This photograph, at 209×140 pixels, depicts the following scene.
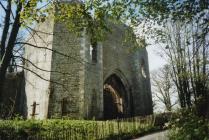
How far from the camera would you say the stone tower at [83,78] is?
54.1 ft

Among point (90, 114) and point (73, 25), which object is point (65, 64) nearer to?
point (90, 114)

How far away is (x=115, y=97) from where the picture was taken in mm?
22953

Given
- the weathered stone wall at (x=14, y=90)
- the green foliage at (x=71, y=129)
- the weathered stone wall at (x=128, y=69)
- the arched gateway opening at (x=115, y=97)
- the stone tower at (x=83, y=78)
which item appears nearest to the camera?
the green foliage at (x=71, y=129)

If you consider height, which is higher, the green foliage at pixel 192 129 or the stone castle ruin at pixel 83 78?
the stone castle ruin at pixel 83 78

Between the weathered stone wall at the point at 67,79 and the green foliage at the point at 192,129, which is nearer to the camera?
the green foliage at the point at 192,129

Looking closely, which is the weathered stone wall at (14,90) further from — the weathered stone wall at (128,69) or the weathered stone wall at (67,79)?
the weathered stone wall at (128,69)

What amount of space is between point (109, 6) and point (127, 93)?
14675mm

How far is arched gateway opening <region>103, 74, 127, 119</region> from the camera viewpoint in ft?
72.2

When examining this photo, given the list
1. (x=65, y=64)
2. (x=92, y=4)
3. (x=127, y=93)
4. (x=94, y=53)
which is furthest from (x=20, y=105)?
(x=92, y=4)

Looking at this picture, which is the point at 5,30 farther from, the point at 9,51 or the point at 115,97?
the point at 115,97

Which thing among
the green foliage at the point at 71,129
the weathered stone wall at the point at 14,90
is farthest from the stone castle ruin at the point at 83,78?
the green foliage at the point at 71,129

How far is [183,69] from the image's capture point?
17.1 meters

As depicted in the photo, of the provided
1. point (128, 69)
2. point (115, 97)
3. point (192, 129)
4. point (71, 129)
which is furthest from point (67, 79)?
point (192, 129)

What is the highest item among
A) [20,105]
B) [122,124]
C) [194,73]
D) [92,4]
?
[92,4]
